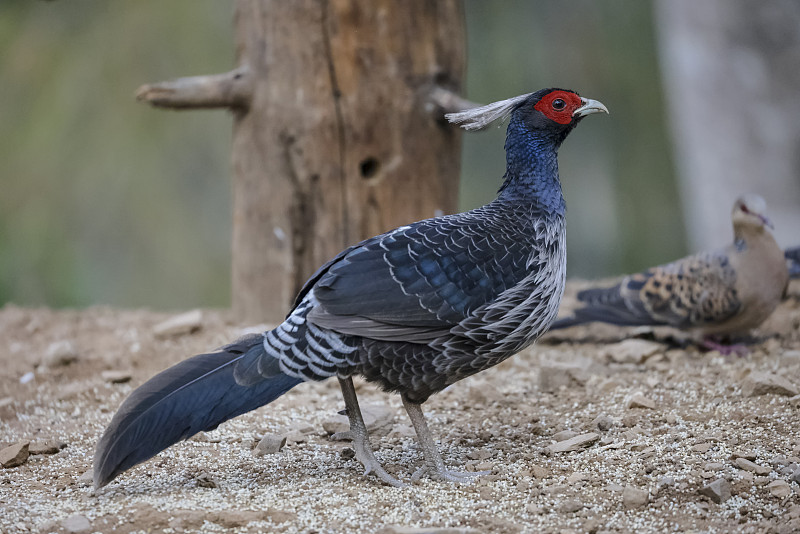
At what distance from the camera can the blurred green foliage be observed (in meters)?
9.27

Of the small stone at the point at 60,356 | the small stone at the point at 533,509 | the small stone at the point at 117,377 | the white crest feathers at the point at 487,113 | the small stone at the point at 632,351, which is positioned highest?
the white crest feathers at the point at 487,113

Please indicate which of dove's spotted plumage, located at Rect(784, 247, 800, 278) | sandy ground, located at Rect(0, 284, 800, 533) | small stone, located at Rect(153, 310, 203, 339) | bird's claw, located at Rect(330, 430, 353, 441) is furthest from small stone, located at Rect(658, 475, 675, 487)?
small stone, located at Rect(153, 310, 203, 339)

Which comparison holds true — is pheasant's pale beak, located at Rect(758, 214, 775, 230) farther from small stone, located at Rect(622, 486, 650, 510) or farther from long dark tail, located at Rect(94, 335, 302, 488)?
long dark tail, located at Rect(94, 335, 302, 488)

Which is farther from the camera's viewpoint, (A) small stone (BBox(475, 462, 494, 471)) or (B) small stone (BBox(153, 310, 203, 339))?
(B) small stone (BBox(153, 310, 203, 339))

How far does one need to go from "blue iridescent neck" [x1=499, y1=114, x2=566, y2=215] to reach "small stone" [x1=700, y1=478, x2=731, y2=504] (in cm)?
Answer: 136

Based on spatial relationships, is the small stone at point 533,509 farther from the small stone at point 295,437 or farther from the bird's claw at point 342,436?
the small stone at point 295,437

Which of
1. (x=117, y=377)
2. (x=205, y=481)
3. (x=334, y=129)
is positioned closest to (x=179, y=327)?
(x=117, y=377)

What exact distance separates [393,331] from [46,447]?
170 cm

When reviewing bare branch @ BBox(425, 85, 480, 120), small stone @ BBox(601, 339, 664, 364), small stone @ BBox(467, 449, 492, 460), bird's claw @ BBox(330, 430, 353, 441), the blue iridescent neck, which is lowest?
small stone @ BBox(601, 339, 664, 364)

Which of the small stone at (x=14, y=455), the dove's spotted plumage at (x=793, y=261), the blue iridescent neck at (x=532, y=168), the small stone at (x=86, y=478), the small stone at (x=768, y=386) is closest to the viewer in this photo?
the small stone at (x=86, y=478)

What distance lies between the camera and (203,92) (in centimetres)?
510

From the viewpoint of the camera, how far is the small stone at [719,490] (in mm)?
2760

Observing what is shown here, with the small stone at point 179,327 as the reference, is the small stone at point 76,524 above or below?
below

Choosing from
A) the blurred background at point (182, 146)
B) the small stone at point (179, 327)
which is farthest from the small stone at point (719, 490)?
the blurred background at point (182, 146)
